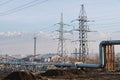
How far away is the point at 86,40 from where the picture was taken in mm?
51031

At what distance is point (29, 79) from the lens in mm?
25688

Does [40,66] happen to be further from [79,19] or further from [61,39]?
[79,19]

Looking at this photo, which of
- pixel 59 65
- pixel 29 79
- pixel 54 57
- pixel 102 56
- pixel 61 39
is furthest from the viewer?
pixel 54 57

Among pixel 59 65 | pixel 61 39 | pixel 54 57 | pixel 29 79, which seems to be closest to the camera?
pixel 29 79

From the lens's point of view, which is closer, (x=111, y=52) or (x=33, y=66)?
(x=111, y=52)

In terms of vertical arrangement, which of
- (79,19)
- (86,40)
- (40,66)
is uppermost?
(79,19)

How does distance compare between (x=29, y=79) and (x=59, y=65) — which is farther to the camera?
(x=59, y=65)

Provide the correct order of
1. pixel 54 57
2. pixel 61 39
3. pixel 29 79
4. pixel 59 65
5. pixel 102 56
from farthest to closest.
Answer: pixel 54 57 → pixel 61 39 → pixel 59 65 → pixel 102 56 → pixel 29 79

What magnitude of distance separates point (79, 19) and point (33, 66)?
12402 mm

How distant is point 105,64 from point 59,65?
1186cm

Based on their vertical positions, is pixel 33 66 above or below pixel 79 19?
below

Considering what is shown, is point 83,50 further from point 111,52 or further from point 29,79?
point 29,79

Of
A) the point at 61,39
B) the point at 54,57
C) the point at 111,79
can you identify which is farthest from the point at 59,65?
the point at 54,57

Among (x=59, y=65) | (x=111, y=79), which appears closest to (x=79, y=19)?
(x=59, y=65)
